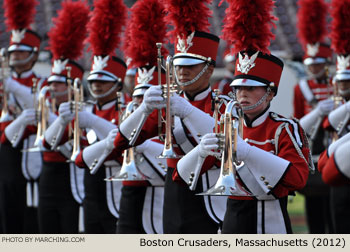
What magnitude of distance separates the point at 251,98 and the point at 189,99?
751 millimetres

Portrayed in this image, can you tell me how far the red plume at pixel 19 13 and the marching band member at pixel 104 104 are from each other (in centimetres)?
239

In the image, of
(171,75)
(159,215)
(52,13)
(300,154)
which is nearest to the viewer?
(300,154)

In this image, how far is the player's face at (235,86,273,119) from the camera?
5.52 metres

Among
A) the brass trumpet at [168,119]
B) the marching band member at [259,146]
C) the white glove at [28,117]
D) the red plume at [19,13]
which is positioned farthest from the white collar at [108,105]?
the red plume at [19,13]

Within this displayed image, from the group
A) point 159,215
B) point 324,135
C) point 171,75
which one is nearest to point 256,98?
point 171,75

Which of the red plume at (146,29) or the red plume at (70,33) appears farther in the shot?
the red plume at (70,33)

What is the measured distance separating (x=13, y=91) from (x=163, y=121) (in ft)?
12.4

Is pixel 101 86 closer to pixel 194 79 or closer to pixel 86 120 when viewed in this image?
pixel 86 120

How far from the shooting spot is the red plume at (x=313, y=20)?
10.6 m

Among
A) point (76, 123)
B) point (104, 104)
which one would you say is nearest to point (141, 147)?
point (76, 123)

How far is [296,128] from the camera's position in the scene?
5.43 meters

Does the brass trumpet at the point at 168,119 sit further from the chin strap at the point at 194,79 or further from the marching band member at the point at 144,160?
the marching band member at the point at 144,160

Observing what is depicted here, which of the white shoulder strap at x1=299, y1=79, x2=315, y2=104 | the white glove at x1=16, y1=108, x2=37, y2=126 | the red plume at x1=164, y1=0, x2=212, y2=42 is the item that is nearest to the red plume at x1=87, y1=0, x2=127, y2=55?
the white glove at x1=16, y1=108, x2=37, y2=126
